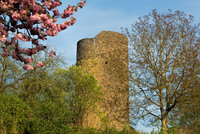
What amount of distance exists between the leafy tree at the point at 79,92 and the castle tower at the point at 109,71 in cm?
72

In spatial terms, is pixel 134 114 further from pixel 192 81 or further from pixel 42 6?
pixel 42 6

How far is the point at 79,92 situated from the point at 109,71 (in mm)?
2630

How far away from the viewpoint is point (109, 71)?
58.6 feet

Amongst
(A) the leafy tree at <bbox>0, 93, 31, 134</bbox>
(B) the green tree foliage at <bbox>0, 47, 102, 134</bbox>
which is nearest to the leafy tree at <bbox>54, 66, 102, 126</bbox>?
(B) the green tree foliage at <bbox>0, 47, 102, 134</bbox>

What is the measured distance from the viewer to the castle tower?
17000 mm

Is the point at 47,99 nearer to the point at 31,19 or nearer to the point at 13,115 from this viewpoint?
the point at 13,115

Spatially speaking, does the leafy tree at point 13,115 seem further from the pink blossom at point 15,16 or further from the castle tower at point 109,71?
the pink blossom at point 15,16

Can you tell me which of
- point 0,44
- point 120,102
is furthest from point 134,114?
point 0,44

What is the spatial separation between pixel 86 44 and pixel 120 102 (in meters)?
4.70

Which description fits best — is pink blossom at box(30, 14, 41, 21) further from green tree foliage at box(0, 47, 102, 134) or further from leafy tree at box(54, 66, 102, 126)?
leafy tree at box(54, 66, 102, 126)

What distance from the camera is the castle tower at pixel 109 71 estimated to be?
17.0 m

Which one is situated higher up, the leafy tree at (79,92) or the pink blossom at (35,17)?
the pink blossom at (35,17)

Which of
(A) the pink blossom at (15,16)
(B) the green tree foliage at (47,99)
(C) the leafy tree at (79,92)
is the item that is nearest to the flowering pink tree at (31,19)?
(A) the pink blossom at (15,16)

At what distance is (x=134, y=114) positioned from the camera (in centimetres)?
1722
